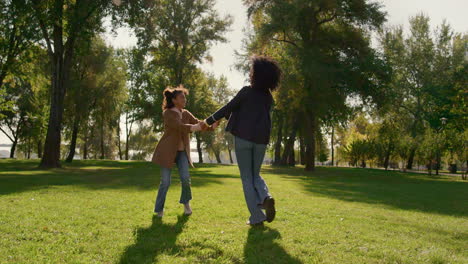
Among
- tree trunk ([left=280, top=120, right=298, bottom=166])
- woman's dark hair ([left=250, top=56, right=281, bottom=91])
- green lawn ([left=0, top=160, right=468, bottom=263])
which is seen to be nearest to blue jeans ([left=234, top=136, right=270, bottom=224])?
→ green lawn ([left=0, top=160, right=468, bottom=263])

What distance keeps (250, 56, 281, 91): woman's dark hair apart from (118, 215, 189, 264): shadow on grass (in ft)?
8.42

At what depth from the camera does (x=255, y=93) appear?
6.22 m

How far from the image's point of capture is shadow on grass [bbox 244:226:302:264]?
429 centimetres

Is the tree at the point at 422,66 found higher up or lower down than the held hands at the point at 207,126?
higher up

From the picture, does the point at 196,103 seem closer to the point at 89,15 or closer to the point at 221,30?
the point at 221,30

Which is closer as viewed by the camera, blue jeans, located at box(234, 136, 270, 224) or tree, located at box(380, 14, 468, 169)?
blue jeans, located at box(234, 136, 270, 224)

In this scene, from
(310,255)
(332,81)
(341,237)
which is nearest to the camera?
(310,255)

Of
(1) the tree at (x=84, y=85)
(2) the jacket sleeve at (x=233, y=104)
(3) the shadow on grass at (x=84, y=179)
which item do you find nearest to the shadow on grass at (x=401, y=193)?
(3) the shadow on grass at (x=84, y=179)

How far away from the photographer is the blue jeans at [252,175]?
603 centimetres

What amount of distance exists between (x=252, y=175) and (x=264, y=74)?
1.61 meters

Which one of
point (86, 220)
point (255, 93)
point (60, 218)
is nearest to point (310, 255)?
point (255, 93)

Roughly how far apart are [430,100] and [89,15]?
36.1 m

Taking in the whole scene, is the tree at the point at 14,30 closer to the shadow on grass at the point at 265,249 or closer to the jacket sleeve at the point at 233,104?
the jacket sleeve at the point at 233,104

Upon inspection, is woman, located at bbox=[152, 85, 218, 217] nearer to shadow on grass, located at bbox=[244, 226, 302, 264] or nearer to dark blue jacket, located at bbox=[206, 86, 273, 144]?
dark blue jacket, located at bbox=[206, 86, 273, 144]
